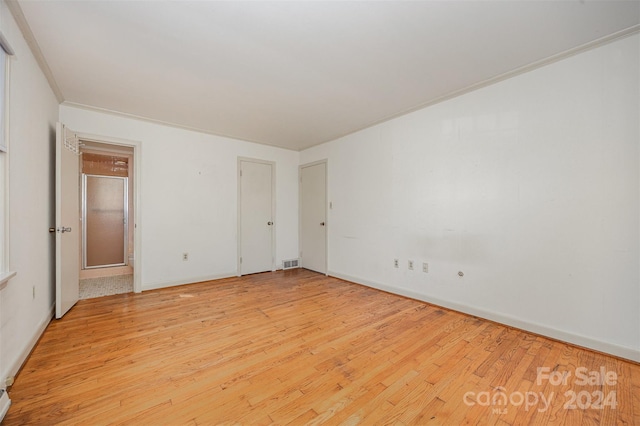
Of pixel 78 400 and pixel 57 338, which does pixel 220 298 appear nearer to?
pixel 57 338

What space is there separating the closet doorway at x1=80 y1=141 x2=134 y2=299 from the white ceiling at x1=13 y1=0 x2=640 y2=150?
2343 millimetres

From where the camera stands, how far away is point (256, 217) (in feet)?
16.2

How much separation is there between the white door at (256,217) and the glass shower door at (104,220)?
2.58m

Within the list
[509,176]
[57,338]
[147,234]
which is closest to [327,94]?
[509,176]

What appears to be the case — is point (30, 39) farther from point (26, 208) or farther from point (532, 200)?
point (532, 200)

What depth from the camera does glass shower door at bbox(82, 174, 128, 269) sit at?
495 centimetres

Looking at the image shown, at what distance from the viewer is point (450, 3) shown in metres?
1.71

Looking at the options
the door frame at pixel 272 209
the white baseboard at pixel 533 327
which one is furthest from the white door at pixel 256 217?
the white baseboard at pixel 533 327

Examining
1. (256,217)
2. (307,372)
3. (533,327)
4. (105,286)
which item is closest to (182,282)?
(105,286)

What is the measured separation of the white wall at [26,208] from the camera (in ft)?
5.90

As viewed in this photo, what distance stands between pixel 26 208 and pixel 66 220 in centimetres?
92

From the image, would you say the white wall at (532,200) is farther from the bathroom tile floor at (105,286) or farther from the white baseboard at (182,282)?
the bathroom tile floor at (105,286)

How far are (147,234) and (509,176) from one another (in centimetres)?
461

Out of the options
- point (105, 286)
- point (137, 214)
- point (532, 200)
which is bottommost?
point (105, 286)
